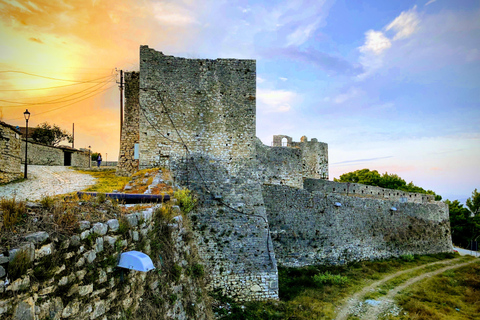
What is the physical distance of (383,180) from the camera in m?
44.6

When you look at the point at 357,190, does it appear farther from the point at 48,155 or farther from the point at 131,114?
the point at 48,155

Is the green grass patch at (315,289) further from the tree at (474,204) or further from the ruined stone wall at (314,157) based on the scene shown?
the tree at (474,204)

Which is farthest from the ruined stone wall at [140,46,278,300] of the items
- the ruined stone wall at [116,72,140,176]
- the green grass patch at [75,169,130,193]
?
the ruined stone wall at [116,72,140,176]

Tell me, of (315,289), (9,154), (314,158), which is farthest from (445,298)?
(9,154)

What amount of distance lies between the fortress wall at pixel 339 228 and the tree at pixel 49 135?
125ft

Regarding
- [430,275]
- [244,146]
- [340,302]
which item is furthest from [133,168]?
[430,275]

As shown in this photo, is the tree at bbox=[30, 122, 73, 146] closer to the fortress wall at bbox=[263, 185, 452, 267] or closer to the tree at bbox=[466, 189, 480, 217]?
the fortress wall at bbox=[263, 185, 452, 267]

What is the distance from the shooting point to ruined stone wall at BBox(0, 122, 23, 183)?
41.3 ft

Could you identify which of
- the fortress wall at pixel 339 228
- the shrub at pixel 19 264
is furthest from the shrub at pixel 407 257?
the shrub at pixel 19 264

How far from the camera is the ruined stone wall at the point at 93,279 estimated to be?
2.86 m

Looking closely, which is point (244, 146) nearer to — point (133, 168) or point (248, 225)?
point (248, 225)

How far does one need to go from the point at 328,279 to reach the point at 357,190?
14903mm

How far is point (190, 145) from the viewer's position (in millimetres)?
12641

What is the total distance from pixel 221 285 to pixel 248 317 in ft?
5.23
